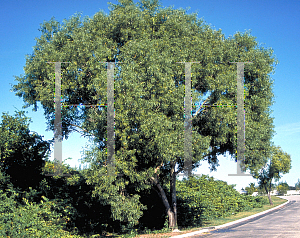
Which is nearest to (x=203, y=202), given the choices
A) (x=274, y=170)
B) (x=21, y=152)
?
(x=21, y=152)

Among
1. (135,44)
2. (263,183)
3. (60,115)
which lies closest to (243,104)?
(135,44)

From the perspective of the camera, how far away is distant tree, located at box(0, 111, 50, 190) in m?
17.4

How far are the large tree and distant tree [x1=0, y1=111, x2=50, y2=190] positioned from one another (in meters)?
2.02

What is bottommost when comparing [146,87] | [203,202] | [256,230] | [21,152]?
[256,230]

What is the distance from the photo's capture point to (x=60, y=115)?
15016 millimetres

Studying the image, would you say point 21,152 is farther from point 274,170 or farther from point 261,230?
point 274,170

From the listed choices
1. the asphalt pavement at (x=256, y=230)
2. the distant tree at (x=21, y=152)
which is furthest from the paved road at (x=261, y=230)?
the distant tree at (x=21, y=152)

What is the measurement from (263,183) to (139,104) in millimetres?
39252

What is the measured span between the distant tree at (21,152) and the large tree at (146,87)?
2.02m

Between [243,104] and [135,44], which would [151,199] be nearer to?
Result: [243,104]

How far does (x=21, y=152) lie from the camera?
18.0 metres

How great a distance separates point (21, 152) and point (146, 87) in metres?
9.54

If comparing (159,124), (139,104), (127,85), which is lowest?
(159,124)

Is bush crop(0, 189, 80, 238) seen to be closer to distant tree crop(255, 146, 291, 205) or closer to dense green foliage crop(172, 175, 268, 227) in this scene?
dense green foliage crop(172, 175, 268, 227)
